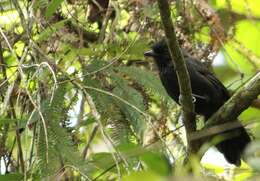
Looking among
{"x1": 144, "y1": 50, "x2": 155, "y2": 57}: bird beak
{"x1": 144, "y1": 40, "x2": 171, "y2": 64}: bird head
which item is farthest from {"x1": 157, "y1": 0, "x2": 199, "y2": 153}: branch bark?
{"x1": 144, "y1": 40, "x2": 171, "y2": 64}: bird head

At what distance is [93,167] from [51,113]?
41 centimetres

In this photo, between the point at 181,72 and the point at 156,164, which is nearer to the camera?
the point at 156,164

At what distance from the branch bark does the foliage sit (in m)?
0.11

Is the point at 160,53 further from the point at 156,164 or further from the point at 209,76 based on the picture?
the point at 156,164

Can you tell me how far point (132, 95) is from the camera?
9.15 feet

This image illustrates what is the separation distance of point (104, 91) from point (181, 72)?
507mm

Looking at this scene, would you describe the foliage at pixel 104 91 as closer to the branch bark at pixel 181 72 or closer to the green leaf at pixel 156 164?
the green leaf at pixel 156 164

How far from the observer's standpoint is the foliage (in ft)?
7.06

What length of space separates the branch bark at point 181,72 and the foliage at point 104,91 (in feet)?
0.36

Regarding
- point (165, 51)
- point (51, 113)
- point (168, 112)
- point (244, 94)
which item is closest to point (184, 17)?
point (165, 51)

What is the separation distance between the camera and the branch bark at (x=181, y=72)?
2.51 meters

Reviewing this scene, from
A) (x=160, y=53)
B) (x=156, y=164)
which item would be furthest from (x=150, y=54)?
(x=156, y=164)

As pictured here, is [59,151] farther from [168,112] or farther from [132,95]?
[168,112]

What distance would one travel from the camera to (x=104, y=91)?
2479mm
